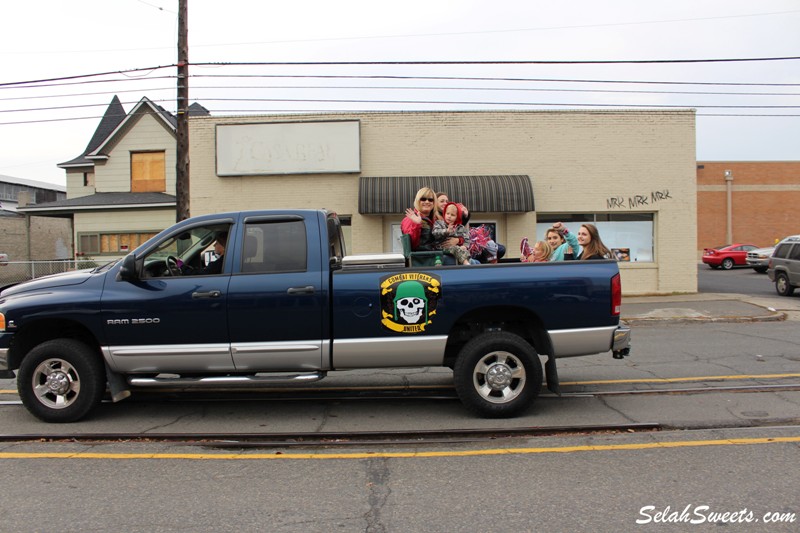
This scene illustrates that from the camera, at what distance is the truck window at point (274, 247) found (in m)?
5.83

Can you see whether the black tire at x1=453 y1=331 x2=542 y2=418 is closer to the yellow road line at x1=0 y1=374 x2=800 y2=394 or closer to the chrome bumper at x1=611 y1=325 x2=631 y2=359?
the chrome bumper at x1=611 y1=325 x2=631 y2=359

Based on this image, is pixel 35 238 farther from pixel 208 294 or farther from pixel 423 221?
pixel 423 221

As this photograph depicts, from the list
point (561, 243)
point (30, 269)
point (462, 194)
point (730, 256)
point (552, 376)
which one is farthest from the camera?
point (730, 256)

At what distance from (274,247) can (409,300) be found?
Answer: 1.38 metres

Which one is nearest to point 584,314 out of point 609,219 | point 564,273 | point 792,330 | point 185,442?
point 564,273

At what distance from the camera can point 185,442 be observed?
5.37m

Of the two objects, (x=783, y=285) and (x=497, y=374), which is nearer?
(x=497, y=374)

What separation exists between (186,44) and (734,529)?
1430 centimetres

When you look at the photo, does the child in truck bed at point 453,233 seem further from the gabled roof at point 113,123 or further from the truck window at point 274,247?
the gabled roof at point 113,123

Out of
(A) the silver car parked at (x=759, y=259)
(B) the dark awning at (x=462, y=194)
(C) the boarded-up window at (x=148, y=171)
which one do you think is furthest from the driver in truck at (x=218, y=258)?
(A) the silver car parked at (x=759, y=259)

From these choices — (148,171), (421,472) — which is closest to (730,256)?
(148,171)

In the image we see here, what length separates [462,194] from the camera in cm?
1769

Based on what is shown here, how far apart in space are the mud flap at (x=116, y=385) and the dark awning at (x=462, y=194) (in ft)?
39.7

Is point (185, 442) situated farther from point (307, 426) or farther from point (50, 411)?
point (50, 411)
